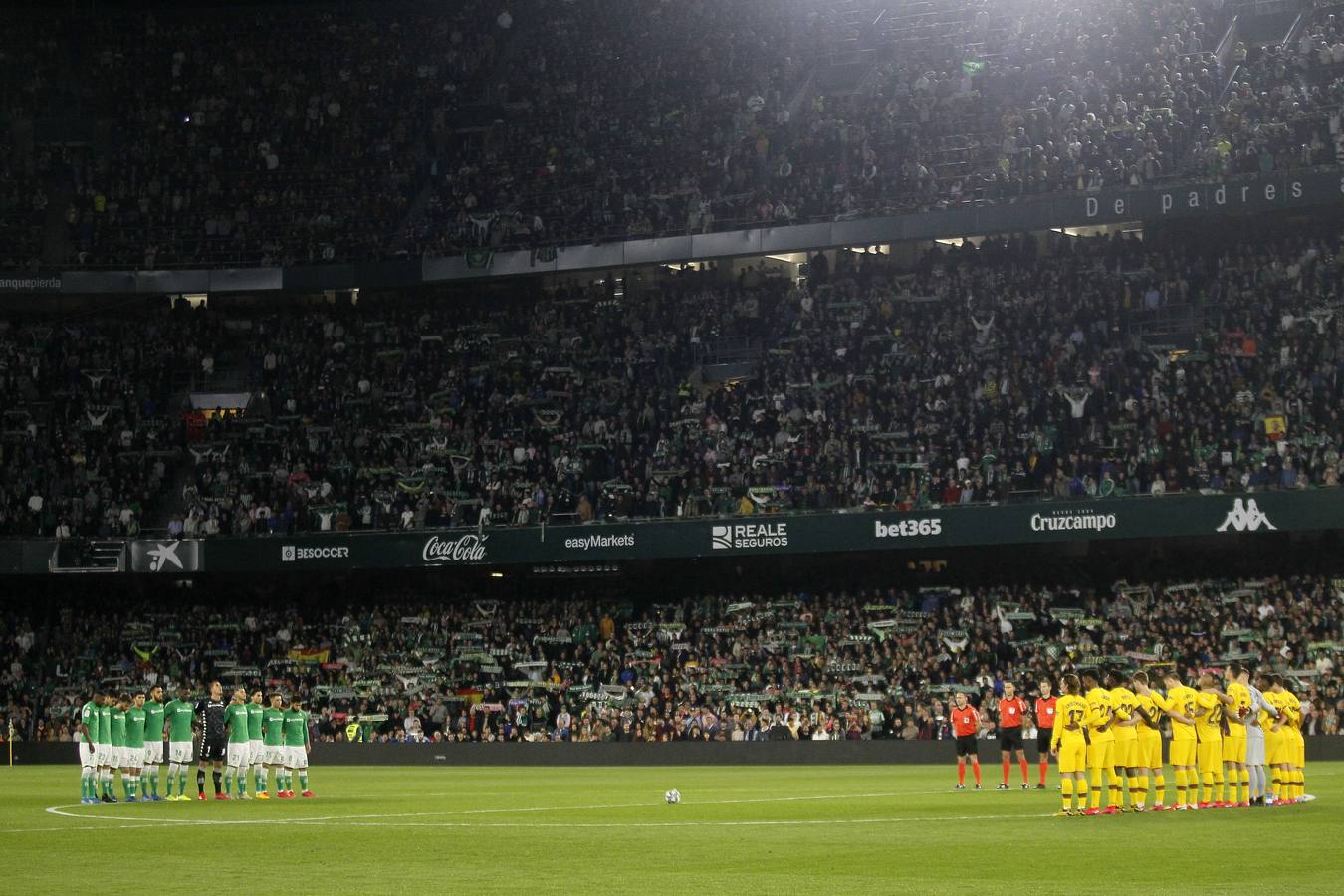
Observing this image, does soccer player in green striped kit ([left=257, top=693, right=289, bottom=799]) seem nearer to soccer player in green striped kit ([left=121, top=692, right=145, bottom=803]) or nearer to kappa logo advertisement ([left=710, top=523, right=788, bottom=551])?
soccer player in green striped kit ([left=121, top=692, right=145, bottom=803])

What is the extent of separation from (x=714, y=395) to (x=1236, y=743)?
32485 mm

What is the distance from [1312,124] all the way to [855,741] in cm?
2158

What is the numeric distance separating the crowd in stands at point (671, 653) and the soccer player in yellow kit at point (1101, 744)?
19156 millimetres

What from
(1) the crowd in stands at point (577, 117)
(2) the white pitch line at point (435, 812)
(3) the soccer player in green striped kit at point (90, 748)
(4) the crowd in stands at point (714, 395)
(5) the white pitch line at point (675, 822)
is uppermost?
(1) the crowd in stands at point (577, 117)

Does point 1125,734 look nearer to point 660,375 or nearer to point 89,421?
point 660,375

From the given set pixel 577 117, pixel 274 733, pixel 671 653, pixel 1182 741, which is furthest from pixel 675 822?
pixel 577 117

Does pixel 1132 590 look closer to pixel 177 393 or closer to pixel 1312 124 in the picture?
pixel 1312 124

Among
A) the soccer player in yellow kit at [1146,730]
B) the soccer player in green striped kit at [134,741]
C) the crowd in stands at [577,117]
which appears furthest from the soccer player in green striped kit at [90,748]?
the crowd in stands at [577,117]

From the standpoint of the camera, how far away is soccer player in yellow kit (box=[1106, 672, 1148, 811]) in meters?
23.2

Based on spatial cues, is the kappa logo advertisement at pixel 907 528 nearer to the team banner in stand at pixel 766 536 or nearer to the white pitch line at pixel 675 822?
the team banner in stand at pixel 766 536

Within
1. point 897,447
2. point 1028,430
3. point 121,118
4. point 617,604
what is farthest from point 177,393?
point 1028,430

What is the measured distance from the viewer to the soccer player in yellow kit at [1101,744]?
75.8 ft

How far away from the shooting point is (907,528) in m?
49.7

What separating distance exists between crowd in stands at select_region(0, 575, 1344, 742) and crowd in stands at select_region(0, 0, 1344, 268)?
40.7ft
